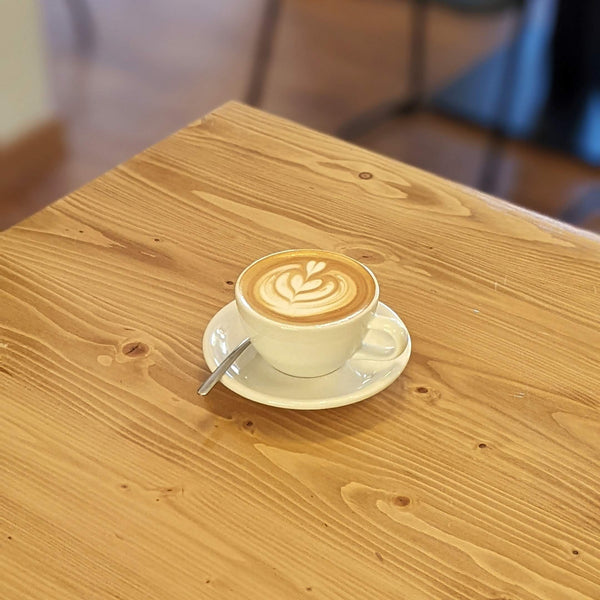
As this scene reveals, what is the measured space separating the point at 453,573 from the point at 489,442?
11cm

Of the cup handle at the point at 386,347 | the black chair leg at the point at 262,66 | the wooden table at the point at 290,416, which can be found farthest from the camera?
the black chair leg at the point at 262,66

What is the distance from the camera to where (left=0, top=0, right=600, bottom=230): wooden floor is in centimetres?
200

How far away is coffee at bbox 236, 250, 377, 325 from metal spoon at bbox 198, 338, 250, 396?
0.15 feet

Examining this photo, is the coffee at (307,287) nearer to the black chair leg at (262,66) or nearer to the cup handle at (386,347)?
the cup handle at (386,347)

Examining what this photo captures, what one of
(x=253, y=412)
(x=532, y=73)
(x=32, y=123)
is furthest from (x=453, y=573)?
(x=532, y=73)

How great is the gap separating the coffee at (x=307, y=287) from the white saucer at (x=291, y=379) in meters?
0.05

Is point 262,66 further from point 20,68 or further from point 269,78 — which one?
point 20,68

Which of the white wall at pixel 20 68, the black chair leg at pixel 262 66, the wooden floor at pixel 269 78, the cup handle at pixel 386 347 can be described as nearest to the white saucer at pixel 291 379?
the cup handle at pixel 386 347

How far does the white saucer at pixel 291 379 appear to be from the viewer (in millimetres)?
628

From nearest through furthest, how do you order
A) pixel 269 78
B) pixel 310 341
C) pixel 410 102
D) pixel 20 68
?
1. pixel 310 341
2. pixel 20 68
3. pixel 410 102
4. pixel 269 78

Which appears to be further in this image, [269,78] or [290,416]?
[269,78]

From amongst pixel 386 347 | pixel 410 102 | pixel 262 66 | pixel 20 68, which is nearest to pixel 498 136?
pixel 410 102

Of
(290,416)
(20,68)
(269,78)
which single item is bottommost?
(269,78)

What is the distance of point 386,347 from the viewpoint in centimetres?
67
